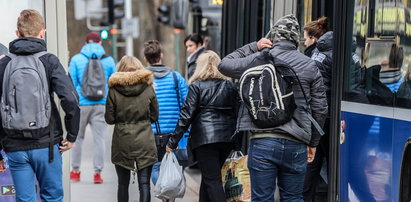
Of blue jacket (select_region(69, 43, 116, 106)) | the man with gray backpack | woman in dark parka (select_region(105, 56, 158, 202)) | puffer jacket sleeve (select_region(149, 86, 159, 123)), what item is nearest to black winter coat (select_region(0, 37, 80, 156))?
the man with gray backpack

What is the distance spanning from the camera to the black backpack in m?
6.17

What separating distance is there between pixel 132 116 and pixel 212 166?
875 millimetres

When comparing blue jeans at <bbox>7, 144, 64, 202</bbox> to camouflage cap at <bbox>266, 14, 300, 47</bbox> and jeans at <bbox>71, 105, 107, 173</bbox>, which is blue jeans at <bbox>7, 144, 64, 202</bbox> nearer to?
camouflage cap at <bbox>266, 14, 300, 47</bbox>

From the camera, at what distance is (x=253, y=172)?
632 centimetres

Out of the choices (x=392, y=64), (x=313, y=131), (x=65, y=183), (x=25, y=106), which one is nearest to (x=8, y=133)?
(x=25, y=106)

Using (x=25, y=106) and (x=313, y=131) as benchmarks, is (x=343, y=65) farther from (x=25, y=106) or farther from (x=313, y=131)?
(x=25, y=106)

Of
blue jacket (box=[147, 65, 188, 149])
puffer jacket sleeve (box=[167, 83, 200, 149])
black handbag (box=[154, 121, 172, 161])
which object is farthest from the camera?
blue jacket (box=[147, 65, 188, 149])

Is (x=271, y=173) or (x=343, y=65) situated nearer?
(x=271, y=173)

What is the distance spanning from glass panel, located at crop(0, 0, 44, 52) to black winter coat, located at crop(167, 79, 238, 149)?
1.47 m

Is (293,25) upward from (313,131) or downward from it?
upward

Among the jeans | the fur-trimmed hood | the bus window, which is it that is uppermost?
the bus window

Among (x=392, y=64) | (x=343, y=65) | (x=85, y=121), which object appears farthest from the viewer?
(x=85, y=121)

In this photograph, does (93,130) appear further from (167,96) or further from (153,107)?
(153,107)

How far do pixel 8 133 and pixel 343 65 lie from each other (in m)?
2.74
